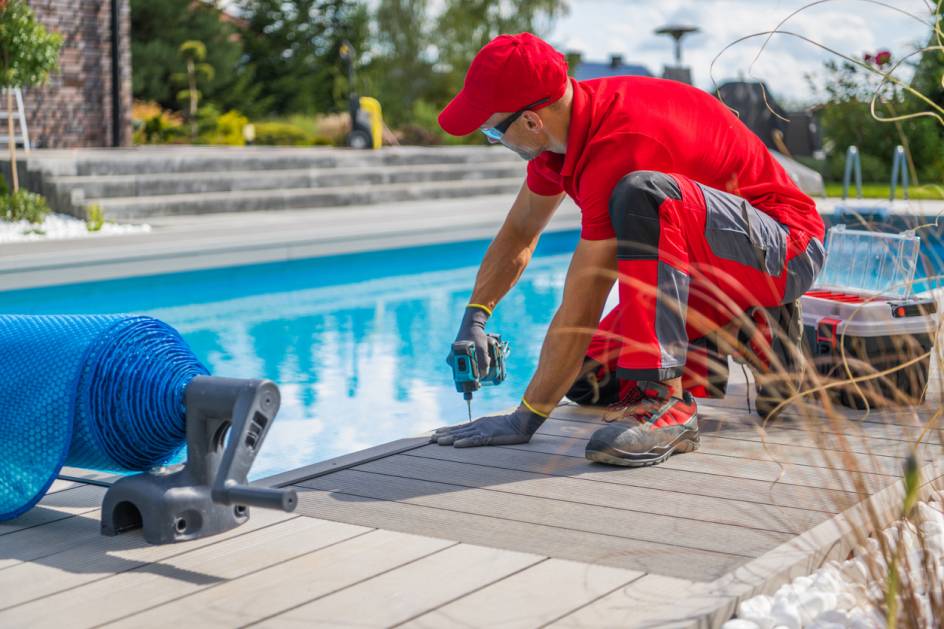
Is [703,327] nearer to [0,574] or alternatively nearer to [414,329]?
[0,574]

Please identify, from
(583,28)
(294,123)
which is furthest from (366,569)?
(583,28)

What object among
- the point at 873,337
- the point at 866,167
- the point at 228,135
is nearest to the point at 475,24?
the point at 228,135

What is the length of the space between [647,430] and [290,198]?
26.8 feet

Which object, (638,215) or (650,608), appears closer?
(650,608)

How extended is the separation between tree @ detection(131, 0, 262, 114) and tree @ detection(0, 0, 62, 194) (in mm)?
9764

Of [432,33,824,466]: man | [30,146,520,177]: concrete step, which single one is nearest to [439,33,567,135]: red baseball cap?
[432,33,824,466]: man

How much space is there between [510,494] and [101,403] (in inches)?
30.2

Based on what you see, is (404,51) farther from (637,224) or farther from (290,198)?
(637,224)

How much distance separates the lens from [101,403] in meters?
1.97

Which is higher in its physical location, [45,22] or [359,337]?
[45,22]

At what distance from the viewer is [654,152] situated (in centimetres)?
254

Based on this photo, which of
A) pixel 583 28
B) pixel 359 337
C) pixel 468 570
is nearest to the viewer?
pixel 468 570

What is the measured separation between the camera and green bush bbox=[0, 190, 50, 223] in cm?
809

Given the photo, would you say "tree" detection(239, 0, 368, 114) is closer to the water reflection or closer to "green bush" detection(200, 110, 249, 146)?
"green bush" detection(200, 110, 249, 146)
